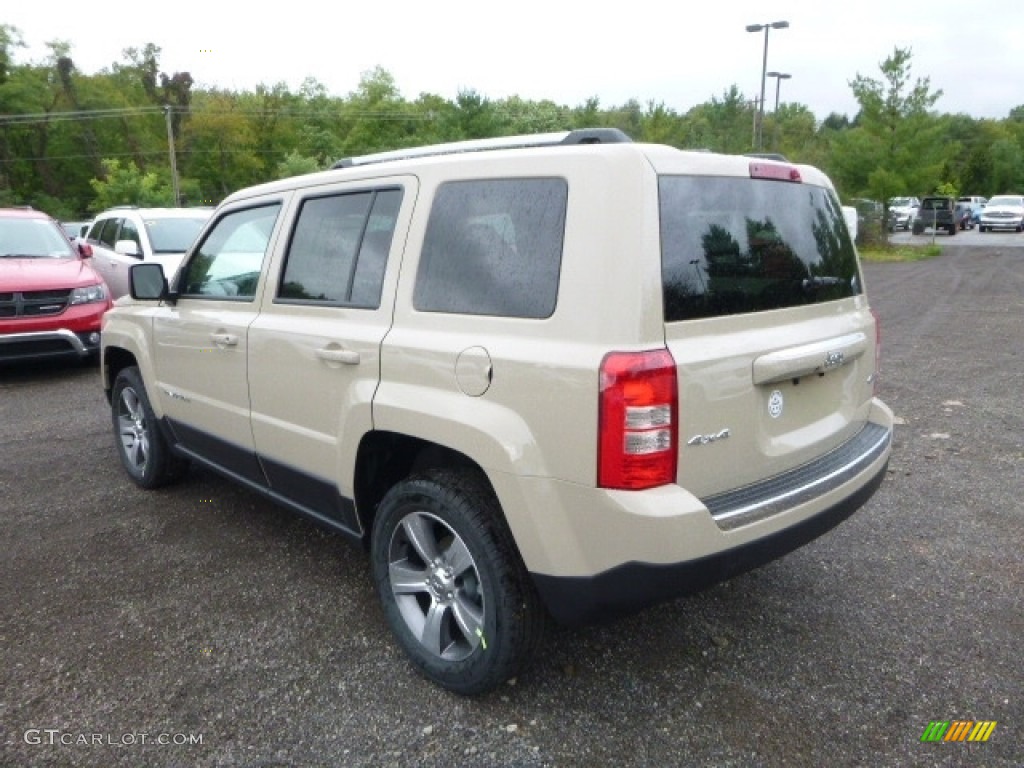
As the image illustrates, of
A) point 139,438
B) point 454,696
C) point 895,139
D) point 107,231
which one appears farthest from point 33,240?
point 895,139

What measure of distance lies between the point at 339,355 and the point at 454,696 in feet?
4.31

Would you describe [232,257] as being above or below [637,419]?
above

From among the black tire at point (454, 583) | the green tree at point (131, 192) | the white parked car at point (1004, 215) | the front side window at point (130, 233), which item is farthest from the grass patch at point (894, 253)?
the green tree at point (131, 192)

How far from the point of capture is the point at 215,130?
192ft

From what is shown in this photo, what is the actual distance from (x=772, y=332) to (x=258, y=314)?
220 centimetres

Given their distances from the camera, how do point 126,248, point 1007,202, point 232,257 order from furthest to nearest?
point 1007,202
point 126,248
point 232,257

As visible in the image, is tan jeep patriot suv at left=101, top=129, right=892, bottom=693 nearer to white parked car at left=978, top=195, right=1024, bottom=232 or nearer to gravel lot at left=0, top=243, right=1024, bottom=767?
gravel lot at left=0, top=243, right=1024, bottom=767

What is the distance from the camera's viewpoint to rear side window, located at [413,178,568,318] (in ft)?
7.93

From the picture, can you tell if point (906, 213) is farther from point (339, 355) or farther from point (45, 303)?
point (339, 355)

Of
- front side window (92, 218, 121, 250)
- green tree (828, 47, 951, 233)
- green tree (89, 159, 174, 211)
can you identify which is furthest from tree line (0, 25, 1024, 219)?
front side window (92, 218, 121, 250)

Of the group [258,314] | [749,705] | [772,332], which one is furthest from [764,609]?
[258,314]

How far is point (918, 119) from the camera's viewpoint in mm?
25125

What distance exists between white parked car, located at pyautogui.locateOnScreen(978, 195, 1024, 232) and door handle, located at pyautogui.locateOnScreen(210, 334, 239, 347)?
148 feet

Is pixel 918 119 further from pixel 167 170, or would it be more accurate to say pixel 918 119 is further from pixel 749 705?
pixel 167 170
